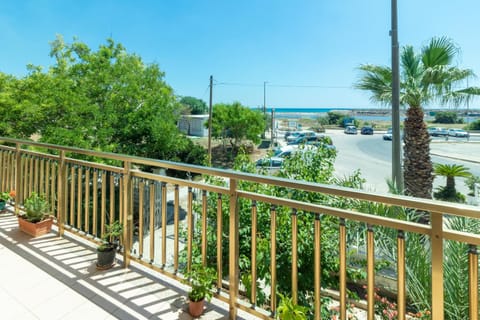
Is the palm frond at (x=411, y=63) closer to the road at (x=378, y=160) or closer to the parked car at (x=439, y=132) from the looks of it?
the road at (x=378, y=160)

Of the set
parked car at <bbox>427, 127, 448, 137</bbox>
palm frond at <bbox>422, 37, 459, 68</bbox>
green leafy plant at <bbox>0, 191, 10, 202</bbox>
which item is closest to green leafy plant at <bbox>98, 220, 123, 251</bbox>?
green leafy plant at <bbox>0, 191, 10, 202</bbox>

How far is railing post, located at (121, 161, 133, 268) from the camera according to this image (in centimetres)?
211

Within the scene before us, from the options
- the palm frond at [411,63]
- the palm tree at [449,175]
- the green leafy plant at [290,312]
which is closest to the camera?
the green leafy plant at [290,312]

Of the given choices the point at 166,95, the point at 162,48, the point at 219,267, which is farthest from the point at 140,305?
the point at 162,48

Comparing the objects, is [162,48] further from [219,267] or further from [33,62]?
[219,267]

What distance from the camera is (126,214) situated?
2129 millimetres

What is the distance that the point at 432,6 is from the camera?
887 cm

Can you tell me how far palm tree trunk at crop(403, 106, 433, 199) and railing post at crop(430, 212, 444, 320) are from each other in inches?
277

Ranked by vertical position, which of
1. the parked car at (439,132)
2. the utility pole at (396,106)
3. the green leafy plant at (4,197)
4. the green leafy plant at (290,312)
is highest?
the parked car at (439,132)

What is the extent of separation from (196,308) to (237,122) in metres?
23.1

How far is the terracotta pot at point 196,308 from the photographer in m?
1.64

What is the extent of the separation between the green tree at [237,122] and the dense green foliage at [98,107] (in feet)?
44.3

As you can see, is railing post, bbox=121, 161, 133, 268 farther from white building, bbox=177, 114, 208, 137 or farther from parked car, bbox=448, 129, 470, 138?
parked car, bbox=448, 129, 470, 138

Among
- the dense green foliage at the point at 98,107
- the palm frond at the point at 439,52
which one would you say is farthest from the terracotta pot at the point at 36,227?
the palm frond at the point at 439,52
